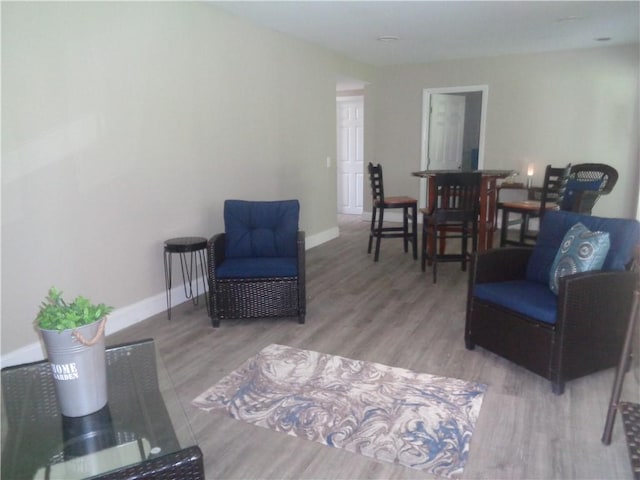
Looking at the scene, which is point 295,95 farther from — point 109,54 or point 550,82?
point 550,82

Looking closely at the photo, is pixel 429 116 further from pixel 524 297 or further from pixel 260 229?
pixel 524 297

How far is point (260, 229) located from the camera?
3600mm

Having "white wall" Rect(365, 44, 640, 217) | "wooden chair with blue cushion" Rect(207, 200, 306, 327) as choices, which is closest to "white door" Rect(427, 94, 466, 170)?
"white wall" Rect(365, 44, 640, 217)

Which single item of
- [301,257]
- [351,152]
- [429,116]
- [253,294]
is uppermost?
[429,116]

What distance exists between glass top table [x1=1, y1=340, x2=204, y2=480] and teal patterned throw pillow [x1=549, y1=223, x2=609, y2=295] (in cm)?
198

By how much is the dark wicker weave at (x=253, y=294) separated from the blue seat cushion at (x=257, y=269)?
0.10ft

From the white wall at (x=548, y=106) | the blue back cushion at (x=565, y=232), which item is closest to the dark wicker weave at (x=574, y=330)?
the blue back cushion at (x=565, y=232)

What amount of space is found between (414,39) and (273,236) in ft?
10.4

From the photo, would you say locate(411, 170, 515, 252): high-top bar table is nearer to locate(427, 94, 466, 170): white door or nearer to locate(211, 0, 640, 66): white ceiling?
locate(211, 0, 640, 66): white ceiling

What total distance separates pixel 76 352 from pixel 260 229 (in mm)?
2151

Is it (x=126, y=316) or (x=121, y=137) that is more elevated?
(x=121, y=137)

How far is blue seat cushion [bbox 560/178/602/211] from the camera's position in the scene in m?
4.75

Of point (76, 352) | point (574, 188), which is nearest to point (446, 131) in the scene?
point (574, 188)

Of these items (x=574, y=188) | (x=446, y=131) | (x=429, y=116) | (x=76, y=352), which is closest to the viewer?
(x=76, y=352)
